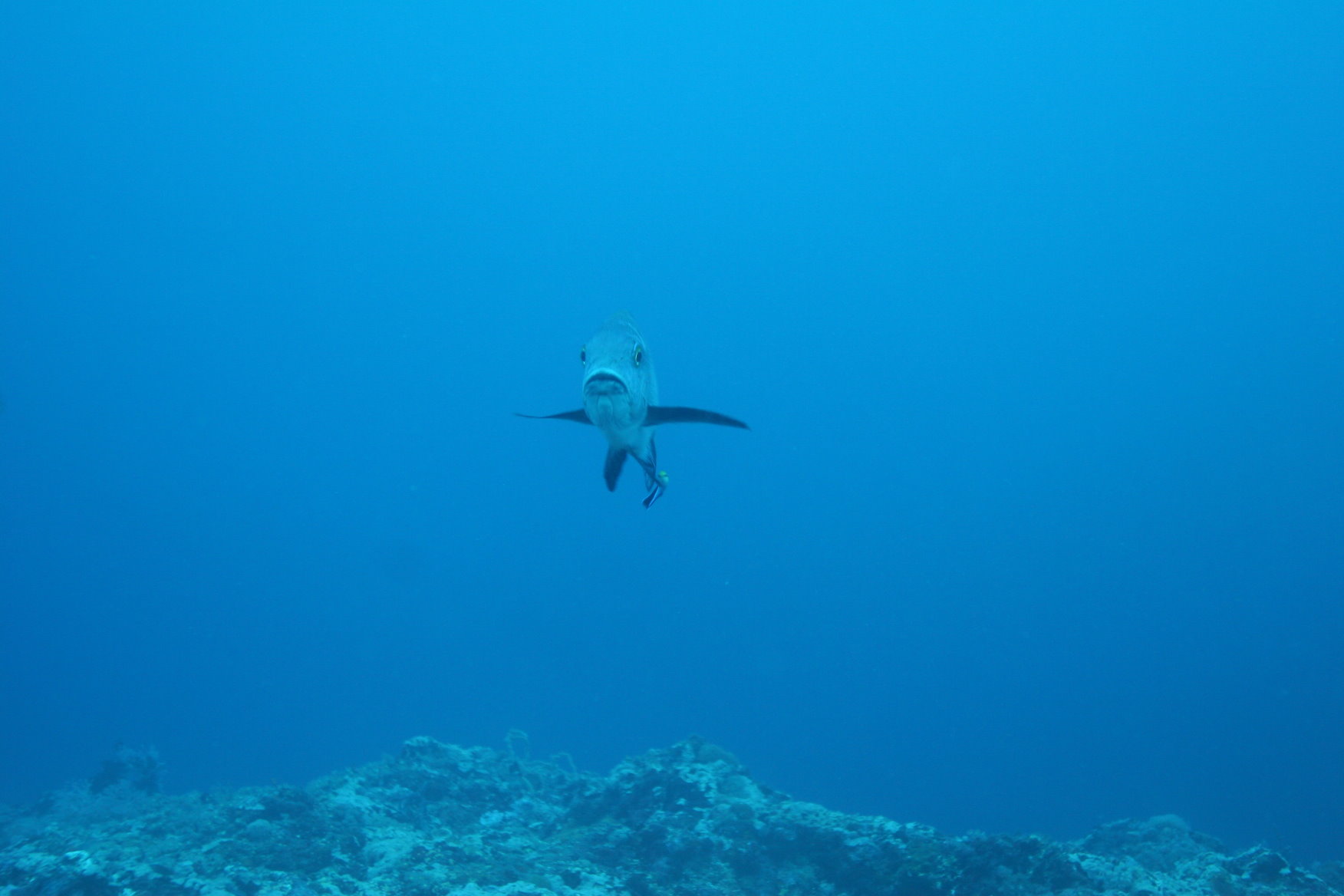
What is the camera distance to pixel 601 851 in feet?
22.2

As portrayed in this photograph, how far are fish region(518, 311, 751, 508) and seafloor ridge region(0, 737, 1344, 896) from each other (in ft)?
13.9

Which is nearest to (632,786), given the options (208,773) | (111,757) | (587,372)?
(587,372)

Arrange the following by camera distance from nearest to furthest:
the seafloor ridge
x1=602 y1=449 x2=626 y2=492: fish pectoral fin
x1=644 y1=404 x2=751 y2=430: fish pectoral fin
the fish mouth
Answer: the fish mouth < x1=644 y1=404 x2=751 y2=430: fish pectoral fin < x1=602 y1=449 x2=626 y2=492: fish pectoral fin < the seafloor ridge

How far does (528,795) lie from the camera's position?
31.8 feet

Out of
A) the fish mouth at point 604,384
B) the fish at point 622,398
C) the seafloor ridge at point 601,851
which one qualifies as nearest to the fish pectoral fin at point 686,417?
the fish at point 622,398

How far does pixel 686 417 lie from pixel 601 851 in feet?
17.4

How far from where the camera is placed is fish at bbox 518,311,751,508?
11.5ft

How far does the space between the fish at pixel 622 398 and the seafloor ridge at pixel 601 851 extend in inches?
167

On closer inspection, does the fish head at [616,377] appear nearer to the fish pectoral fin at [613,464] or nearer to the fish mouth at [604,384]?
the fish mouth at [604,384]

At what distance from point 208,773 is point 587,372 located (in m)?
34.6

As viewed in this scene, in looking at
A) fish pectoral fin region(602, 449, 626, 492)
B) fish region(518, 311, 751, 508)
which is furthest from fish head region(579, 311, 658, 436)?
fish pectoral fin region(602, 449, 626, 492)

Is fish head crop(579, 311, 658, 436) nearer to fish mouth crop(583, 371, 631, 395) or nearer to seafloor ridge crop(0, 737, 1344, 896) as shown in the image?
fish mouth crop(583, 371, 631, 395)

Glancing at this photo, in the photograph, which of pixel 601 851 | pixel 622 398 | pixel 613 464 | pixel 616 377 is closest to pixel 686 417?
pixel 622 398

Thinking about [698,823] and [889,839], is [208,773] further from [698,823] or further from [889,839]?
[889,839]
